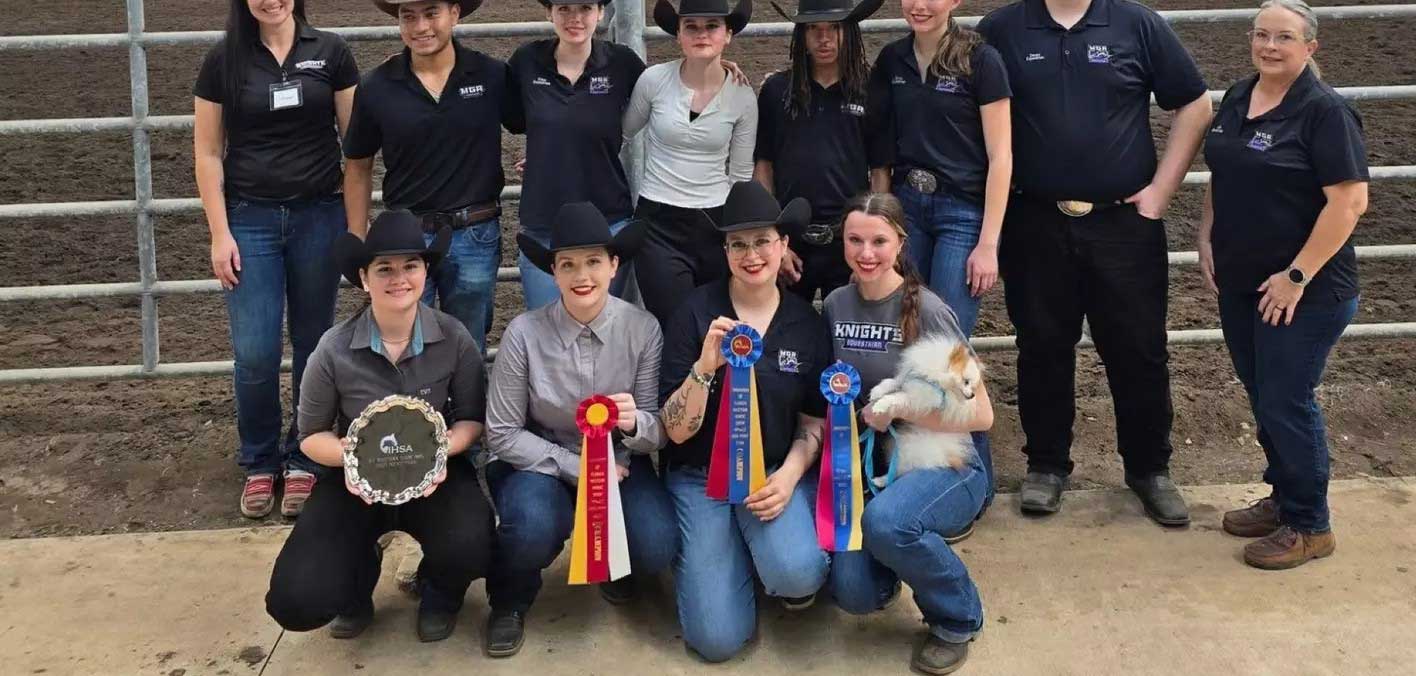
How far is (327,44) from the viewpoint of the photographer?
3986 millimetres

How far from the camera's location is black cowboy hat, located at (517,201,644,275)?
3.37 metres

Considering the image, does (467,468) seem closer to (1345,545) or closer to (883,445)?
(883,445)

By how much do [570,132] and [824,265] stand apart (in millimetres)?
842

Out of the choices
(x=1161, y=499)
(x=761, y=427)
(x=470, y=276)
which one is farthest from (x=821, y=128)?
(x=1161, y=499)

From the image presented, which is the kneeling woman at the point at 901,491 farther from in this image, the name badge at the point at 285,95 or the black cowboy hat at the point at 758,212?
the name badge at the point at 285,95

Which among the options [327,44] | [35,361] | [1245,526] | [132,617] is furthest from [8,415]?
[1245,526]

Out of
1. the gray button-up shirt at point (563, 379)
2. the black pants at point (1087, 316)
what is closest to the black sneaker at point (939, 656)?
the gray button-up shirt at point (563, 379)

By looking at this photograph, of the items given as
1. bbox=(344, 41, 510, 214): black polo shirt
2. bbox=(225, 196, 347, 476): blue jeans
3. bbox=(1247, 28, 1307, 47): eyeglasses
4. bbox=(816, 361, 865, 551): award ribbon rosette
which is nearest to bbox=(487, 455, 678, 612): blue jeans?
bbox=(816, 361, 865, 551): award ribbon rosette

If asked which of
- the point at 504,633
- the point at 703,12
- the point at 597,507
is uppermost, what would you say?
the point at 703,12

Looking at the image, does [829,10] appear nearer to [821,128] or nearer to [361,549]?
[821,128]

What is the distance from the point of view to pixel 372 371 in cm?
341

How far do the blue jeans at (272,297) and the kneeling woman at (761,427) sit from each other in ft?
4.20

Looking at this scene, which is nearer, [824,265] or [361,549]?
[361,549]

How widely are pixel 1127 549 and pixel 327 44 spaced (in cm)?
285
